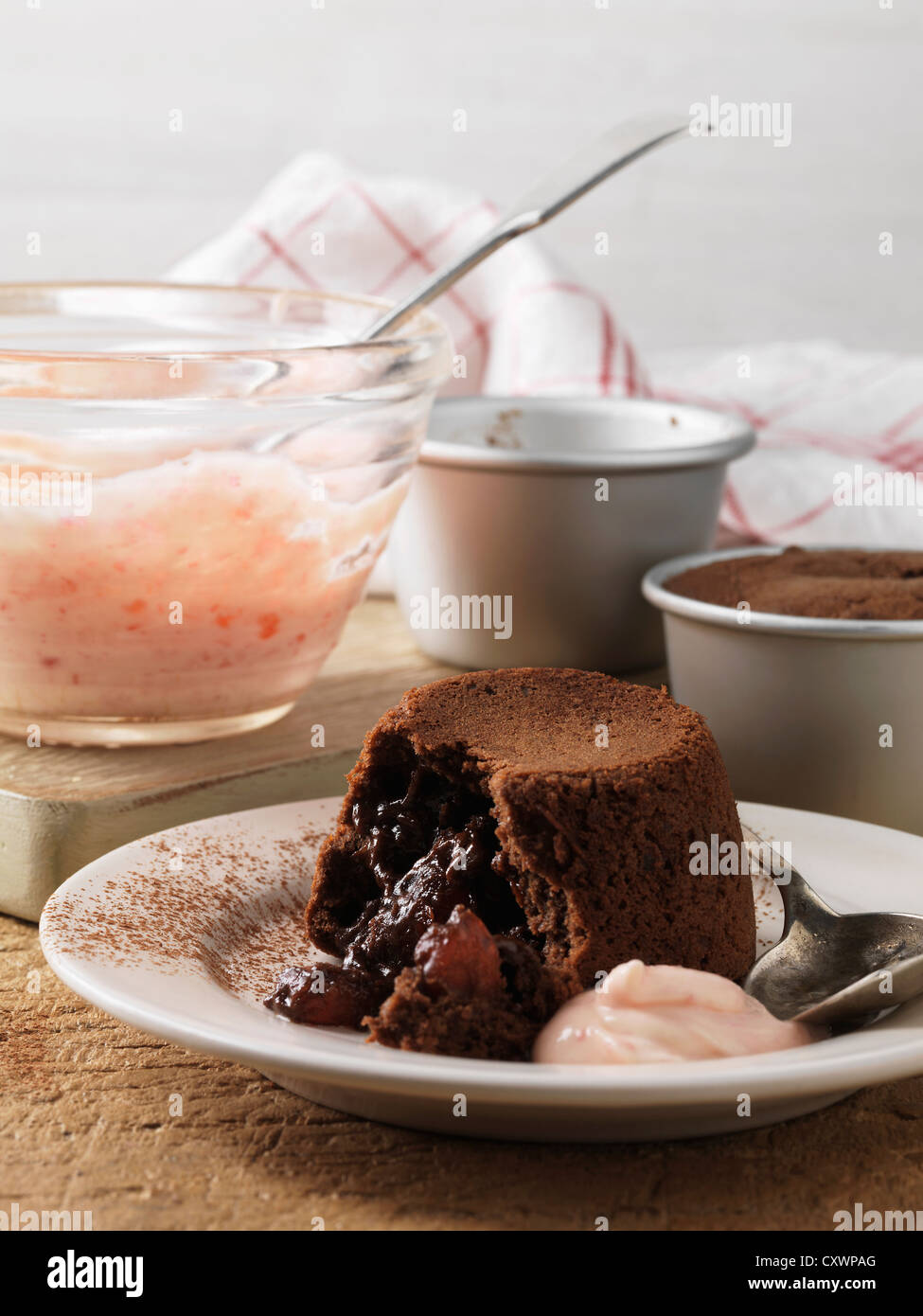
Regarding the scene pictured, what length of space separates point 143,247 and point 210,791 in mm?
2570

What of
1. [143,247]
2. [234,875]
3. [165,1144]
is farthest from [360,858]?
[143,247]

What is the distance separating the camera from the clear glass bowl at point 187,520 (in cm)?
146

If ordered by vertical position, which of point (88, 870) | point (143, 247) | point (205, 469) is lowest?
point (88, 870)

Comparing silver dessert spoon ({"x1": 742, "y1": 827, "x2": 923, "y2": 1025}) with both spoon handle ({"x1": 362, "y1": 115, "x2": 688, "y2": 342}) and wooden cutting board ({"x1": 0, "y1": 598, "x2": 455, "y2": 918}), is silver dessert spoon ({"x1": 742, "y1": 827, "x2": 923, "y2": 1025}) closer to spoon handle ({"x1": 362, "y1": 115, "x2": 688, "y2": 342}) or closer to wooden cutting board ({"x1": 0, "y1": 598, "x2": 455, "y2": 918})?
wooden cutting board ({"x1": 0, "y1": 598, "x2": 455, "y2": 918})

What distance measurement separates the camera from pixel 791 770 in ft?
5.25

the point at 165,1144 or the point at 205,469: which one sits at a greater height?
the point at 205,469

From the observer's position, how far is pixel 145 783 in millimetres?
1515

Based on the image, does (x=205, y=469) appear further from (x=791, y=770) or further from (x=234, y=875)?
(x=791, y=770)

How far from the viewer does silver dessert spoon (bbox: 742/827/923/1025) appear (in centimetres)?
109

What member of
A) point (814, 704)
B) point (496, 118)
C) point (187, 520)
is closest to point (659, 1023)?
point (814, 704)

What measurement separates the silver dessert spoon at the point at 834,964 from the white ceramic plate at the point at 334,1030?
0.08ft

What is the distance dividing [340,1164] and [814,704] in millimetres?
775

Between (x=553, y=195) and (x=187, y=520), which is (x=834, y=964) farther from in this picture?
(x=553, y=195)

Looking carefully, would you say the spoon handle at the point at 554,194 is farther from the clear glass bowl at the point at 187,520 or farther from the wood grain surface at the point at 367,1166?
the wood grain surface at the point at 367,1166
